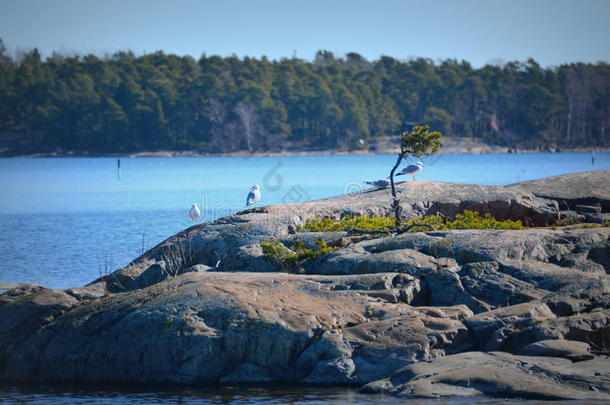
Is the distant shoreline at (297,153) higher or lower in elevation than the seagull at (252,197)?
lower

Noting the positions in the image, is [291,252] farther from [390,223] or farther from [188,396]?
[188,396]

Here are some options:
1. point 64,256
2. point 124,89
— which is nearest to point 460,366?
point 64,256

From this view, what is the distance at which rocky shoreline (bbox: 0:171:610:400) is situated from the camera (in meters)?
9.98

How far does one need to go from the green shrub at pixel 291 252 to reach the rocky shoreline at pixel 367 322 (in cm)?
10

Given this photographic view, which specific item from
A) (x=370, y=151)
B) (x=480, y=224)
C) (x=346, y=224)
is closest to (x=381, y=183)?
(x=346, y=224)

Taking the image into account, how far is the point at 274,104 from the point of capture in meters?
105

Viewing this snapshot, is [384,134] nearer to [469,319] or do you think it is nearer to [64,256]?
[64,256]

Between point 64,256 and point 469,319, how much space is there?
1550 cm

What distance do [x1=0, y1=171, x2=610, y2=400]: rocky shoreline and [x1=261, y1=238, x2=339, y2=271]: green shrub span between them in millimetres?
99

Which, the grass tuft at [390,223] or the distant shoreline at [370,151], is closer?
the grass tuft at [390,223]

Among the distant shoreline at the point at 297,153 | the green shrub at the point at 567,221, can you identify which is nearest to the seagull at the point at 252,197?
the green shrub at the point at 567,221

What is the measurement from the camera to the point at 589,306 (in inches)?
431

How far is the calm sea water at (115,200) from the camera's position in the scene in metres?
22.9

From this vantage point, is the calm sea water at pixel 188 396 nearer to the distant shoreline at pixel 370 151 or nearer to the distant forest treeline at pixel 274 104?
the distant forest treeline at pixel 274 104
